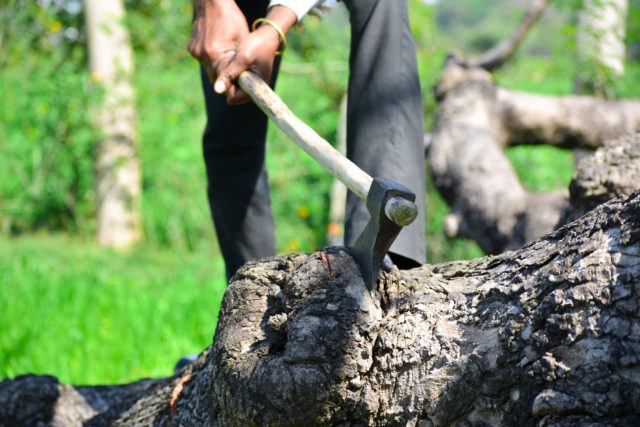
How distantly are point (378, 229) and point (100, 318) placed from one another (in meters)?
2.86

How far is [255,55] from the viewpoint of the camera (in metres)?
1.80

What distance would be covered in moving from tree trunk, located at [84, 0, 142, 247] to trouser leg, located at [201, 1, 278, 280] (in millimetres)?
4104

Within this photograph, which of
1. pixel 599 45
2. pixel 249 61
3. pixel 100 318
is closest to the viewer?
pixel 249 61

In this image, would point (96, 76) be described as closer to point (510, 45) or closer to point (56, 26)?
point (56, 26)

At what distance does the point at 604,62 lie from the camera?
14.6 feet

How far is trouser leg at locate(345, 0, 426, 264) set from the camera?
188 centimetres

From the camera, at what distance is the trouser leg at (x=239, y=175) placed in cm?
223

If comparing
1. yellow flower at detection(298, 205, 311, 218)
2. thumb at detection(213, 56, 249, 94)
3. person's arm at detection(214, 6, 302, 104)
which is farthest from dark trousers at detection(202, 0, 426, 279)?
yellow flower at detection(298, 205, 311, 218)

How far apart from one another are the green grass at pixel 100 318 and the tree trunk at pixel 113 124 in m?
1.15

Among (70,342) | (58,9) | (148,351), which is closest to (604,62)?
(148,351)

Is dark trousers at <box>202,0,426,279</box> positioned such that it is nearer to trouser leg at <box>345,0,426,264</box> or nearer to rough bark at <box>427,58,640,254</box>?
trouser leg at <box>345,0,426,264</box>

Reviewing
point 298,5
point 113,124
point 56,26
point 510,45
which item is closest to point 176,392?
point 298,5

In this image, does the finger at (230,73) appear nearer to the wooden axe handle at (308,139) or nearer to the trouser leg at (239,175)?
the wooden axe handle at (308,139)

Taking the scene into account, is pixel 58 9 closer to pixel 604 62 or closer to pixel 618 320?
pixel 604 62
